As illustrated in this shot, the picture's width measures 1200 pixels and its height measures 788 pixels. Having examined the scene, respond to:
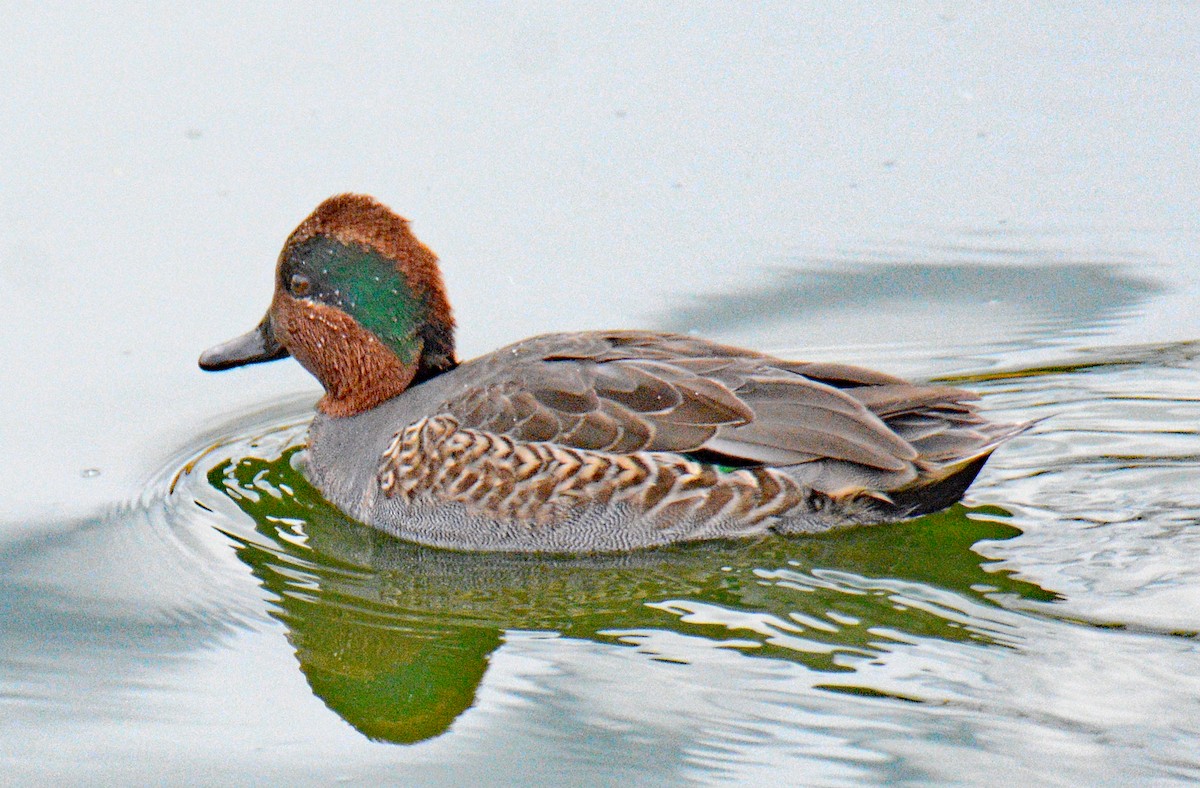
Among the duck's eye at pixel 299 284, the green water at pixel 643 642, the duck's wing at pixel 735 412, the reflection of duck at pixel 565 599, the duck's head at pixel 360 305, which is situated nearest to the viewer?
the green water at pixel 643 642

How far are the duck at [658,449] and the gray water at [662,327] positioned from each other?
0.18 m

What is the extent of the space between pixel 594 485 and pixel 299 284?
192 centimetres

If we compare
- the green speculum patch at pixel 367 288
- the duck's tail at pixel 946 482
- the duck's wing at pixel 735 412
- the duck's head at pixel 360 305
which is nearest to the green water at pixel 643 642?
the duck's tail at pixel 946 482

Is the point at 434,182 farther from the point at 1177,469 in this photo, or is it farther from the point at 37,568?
the point at 1177,469

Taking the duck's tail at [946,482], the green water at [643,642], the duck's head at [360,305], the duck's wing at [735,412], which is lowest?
the green water at [643,642]

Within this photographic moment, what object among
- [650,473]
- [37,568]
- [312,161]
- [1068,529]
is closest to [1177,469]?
[1068,529]

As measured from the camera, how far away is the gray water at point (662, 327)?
6.02 meters

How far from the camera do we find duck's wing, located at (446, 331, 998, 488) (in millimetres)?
7168

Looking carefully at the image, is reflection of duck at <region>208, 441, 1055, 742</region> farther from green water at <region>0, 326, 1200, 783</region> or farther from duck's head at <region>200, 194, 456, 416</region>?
duck's head at <region>200, 194, 456, 416</region>

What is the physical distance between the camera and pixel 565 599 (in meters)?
7.03

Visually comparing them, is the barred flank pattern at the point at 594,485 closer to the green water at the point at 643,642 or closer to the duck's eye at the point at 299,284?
the green water at the point at 643,642

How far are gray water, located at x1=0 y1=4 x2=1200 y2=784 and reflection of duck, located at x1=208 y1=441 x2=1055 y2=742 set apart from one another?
0.02 m

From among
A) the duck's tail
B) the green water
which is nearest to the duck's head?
the green water

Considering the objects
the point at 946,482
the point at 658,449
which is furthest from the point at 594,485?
the point at 946,482
